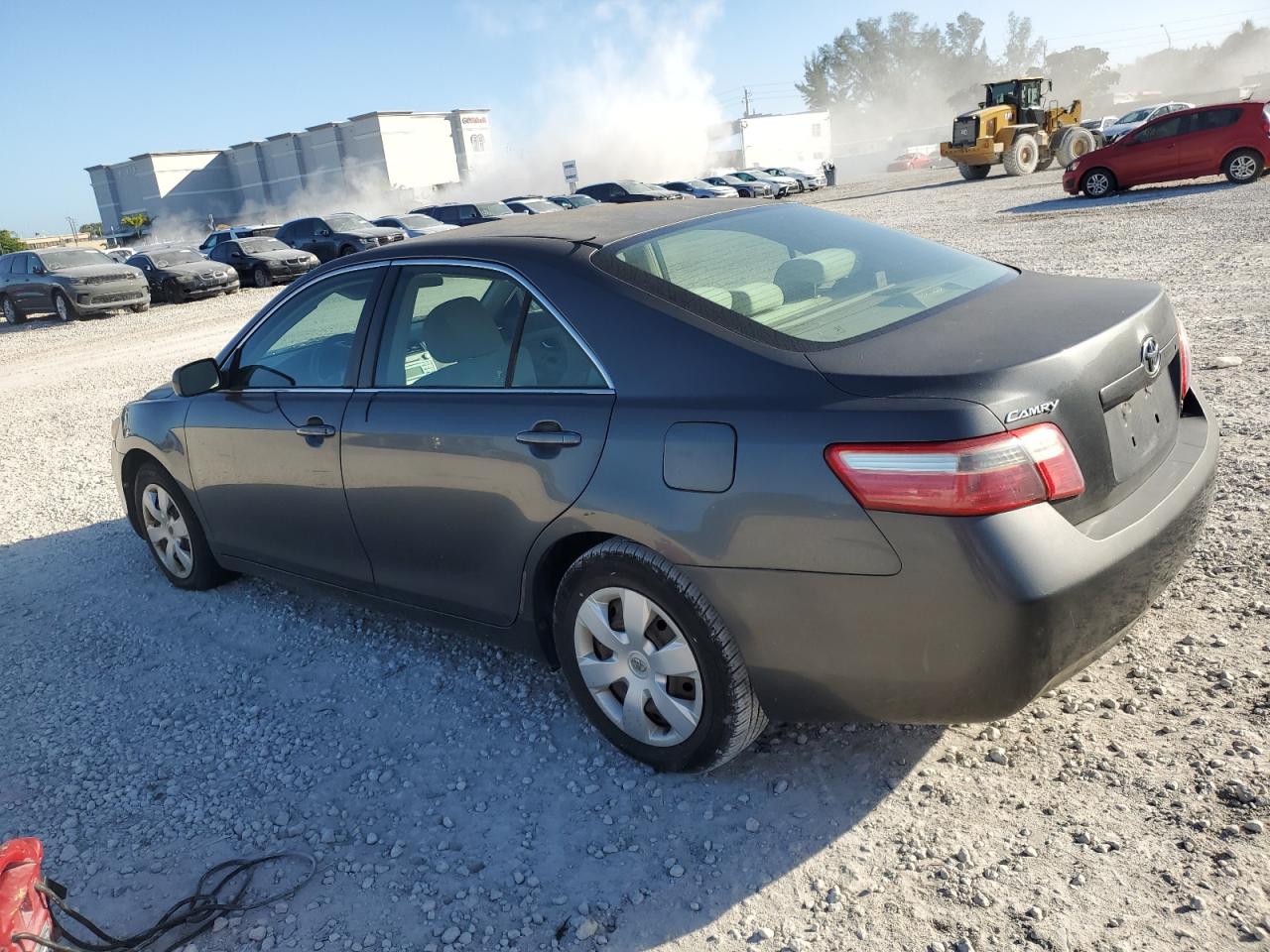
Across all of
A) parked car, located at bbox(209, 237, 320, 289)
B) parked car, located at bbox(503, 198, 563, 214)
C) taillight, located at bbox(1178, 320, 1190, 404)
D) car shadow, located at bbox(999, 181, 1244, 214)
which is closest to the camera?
taillight, located at bbox(1178, 320, 1190, 404)

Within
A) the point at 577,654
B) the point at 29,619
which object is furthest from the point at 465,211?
the point at 577,654

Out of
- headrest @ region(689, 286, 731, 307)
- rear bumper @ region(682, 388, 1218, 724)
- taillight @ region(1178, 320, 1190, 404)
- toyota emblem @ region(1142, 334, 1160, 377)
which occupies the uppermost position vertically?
headrest @ region(689, 286, 731, 307)

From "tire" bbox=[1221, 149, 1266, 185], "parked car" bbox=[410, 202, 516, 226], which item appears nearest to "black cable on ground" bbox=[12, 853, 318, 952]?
"tire" bbox=[1221, 149, 1266, 185]

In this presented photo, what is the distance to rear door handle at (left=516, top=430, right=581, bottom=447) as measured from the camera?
2.92 metres

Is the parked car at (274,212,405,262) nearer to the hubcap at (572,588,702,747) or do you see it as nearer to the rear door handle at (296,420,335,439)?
the rear door handle at (296,420,335,439)

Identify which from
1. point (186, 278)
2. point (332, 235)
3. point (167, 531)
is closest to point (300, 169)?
point (332, 235)

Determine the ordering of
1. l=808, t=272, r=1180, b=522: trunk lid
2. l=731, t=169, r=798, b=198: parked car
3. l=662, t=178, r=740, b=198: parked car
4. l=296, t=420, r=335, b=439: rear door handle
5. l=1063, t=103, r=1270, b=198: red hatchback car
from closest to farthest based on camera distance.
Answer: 1. l=808, t=272, r=1180, b=522: trunk lid
2. l=296, t=420, r=335, b=439: rear door handle
3. l=1063, t=103, r=1270, b=198: red hatchback car
4. l=662, t=178, r=740, b=198: parked car
5. l=731, t=169, r=798, b=198: parked car

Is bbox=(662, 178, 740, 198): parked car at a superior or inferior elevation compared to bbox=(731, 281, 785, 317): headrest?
inferior

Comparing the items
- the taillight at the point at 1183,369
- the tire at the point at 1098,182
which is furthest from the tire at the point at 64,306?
the taillight at the point at 1183,369

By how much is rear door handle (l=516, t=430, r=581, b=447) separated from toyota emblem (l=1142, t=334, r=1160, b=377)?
1.60 m

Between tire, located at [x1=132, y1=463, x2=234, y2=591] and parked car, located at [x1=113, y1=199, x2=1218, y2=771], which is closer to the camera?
parked car, located at [x1=113, y1=199, x2=1218, y2=771]

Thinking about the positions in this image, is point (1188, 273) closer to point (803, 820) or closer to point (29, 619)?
point (803, 820)

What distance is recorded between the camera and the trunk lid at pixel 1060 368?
2396 millimetres

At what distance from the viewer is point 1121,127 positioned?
3872 cm
